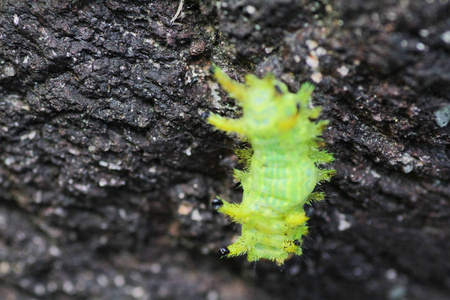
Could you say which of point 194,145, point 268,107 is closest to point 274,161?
point 268,107

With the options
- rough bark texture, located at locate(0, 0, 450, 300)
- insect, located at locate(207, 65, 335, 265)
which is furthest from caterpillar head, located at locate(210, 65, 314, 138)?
rough bark texture, located at locate(0, 0, 450, 300)

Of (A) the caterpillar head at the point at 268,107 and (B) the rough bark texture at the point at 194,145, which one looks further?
(B) the rough bark texture at the point at 194,145

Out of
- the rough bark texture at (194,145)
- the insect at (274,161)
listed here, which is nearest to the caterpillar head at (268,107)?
the insect at (274,161)

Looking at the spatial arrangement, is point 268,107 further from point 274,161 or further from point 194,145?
point 194,145

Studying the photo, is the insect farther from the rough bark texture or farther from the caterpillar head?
the rough bark texture

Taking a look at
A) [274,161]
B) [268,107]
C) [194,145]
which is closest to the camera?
[268,107]

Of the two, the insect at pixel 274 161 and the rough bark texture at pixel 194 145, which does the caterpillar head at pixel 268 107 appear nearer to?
the insect at pixel 274 161
